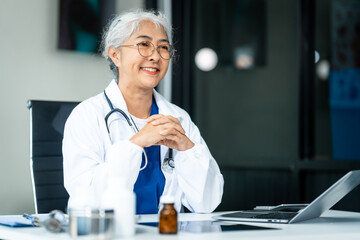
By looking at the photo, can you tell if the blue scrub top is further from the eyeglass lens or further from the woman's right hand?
the eyeglass lens

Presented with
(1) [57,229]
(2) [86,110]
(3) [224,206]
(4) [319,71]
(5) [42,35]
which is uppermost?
(5) [42,35]

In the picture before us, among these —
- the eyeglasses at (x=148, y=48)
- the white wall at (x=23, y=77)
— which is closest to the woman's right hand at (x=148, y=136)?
the eyeglasses at (x=148, y=48)

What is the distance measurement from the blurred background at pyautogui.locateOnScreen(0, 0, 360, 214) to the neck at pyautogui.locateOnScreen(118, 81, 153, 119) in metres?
1.36

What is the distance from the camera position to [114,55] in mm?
2303

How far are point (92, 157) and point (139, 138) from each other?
0.21 m

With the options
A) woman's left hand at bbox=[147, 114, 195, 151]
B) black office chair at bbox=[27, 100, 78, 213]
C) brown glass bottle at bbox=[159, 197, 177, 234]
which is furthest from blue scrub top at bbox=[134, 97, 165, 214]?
brown glass bottle at bbox=[159, 197, 177, 234]

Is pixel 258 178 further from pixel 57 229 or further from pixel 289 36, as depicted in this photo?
pixel 57 229

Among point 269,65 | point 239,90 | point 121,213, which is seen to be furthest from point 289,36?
point 121,213

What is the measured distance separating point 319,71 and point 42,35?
5.74ft

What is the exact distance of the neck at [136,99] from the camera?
2.23 meters

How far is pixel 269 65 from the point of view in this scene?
3.78 meters

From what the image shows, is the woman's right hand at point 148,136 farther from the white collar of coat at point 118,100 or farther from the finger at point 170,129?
the white collar of coat at point 118,100

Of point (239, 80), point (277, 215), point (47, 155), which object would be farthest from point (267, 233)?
point (239, 80)

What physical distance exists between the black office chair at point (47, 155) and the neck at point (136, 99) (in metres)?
0.26
